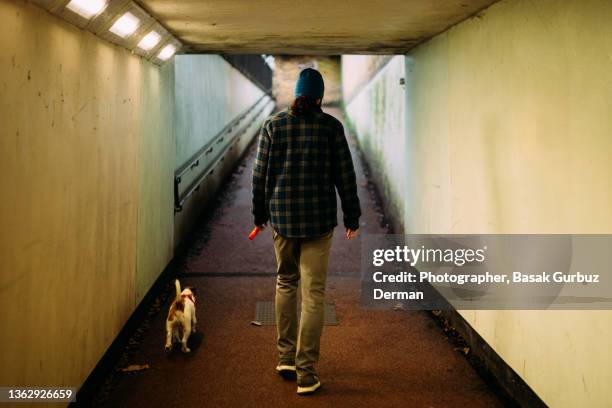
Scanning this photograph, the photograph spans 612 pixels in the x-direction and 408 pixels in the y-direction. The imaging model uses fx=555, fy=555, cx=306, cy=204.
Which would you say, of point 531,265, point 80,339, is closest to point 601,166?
point 531,265

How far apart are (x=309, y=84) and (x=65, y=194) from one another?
1.54 metres

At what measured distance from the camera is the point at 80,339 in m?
3.24

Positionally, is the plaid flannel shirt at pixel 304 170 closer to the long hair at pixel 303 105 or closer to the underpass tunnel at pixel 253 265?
the long hair at pixel 303 105

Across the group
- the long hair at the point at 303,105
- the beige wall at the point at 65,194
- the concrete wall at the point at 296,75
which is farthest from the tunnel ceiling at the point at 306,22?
the concrete wall at the point at 296,75

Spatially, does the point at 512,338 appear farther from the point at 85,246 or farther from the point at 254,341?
the point at 85,246

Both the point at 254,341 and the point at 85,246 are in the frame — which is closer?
the point at 85,246

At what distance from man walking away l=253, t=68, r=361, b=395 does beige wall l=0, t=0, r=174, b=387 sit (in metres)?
1.08

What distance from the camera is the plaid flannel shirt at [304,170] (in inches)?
136

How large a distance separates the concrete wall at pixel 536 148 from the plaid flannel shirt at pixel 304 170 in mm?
1042

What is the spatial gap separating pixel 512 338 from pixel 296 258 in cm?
144

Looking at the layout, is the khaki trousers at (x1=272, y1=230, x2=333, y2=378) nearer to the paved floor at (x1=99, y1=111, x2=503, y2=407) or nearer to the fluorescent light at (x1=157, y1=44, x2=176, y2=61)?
the paved floor at (x1=99, y1=111, x2=503, y2=407)

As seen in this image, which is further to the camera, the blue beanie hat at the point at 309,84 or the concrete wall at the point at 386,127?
the concrete wall at the point at 386,127

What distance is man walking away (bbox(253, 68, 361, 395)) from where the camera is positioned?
3.46m

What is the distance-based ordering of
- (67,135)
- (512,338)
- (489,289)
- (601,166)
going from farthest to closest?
(489,289) → (512,338) → (67,135) → (601,166)
